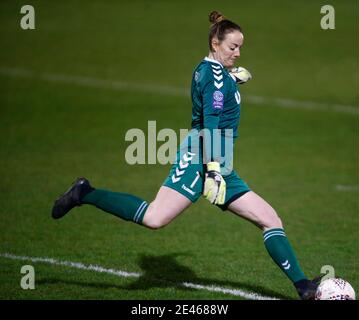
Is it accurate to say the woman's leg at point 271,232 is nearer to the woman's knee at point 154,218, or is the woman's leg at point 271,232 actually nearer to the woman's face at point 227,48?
the woman's knee at point 154,218

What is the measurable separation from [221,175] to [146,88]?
1673 cm

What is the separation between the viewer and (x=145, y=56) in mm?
28438

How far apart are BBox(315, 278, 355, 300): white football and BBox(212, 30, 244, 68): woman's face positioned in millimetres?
2242

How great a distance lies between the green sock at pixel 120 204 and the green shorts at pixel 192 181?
1.16 feet

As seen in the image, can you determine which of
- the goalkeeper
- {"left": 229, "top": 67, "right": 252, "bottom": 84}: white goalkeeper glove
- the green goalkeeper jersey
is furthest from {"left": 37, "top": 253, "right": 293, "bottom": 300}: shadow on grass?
{"left": 229, "top": 67, "right": 252, "bottom": 84}: white goalkeeper glove

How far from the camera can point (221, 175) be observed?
8.09 m

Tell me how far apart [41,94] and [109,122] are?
4194mm

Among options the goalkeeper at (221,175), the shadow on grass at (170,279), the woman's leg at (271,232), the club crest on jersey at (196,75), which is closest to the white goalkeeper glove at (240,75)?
the goalkeeper at (221,175)

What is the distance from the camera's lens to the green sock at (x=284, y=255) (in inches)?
322

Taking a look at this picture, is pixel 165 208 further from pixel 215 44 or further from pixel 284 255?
pixel 215 44

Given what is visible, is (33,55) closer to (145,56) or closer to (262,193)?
(145,56)

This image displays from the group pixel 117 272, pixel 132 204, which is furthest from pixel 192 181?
pixel 117 272

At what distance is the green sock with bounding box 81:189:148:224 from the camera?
27.2ft

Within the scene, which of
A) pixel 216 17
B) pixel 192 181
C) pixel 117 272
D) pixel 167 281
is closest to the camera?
pixel 192 181
